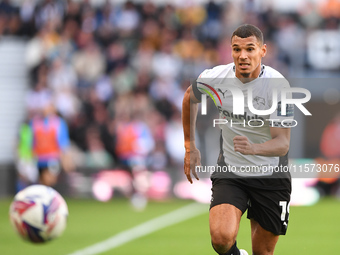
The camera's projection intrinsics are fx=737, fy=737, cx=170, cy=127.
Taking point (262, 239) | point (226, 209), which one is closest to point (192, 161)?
point (226, 209)

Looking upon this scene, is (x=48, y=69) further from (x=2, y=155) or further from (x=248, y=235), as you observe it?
(x=248, y=235)

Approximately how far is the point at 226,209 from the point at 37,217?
2.47 meters

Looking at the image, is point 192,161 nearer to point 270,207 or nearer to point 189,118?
point 189,118

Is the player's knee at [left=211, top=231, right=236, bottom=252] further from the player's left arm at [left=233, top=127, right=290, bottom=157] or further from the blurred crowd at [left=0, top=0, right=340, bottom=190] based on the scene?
the blurred crowd at [left=0, top=0, right=340, bottom=190]

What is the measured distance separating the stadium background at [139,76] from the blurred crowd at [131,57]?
30mm

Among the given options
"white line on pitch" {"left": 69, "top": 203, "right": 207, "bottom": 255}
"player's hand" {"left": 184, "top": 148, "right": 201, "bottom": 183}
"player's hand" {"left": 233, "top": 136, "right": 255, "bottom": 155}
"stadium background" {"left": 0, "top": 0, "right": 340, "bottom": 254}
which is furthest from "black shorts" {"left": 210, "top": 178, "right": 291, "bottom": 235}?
"stadium background" {"left": 0, "top": 0, "right": 340, "bottom": 254}

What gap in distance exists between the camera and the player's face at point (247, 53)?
643cm

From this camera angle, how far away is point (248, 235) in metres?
11.2

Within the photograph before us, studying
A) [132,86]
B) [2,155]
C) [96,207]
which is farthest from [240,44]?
[2,155]

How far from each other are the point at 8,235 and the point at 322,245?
461cm

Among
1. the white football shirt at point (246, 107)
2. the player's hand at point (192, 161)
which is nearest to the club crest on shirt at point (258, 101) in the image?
the white football shirt at point (246, 107)

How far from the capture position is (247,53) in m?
6.44

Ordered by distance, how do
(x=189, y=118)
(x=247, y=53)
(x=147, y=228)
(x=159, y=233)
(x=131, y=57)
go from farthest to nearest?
1. (x=131, y=57)
2. (x=147, y=228)
3. (x=159, y=233)
4. (x=189, y=118)
5. (x=247, y=53)

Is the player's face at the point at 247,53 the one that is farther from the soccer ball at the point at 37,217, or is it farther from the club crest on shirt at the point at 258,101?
the soccer ball at the point at 37,217
